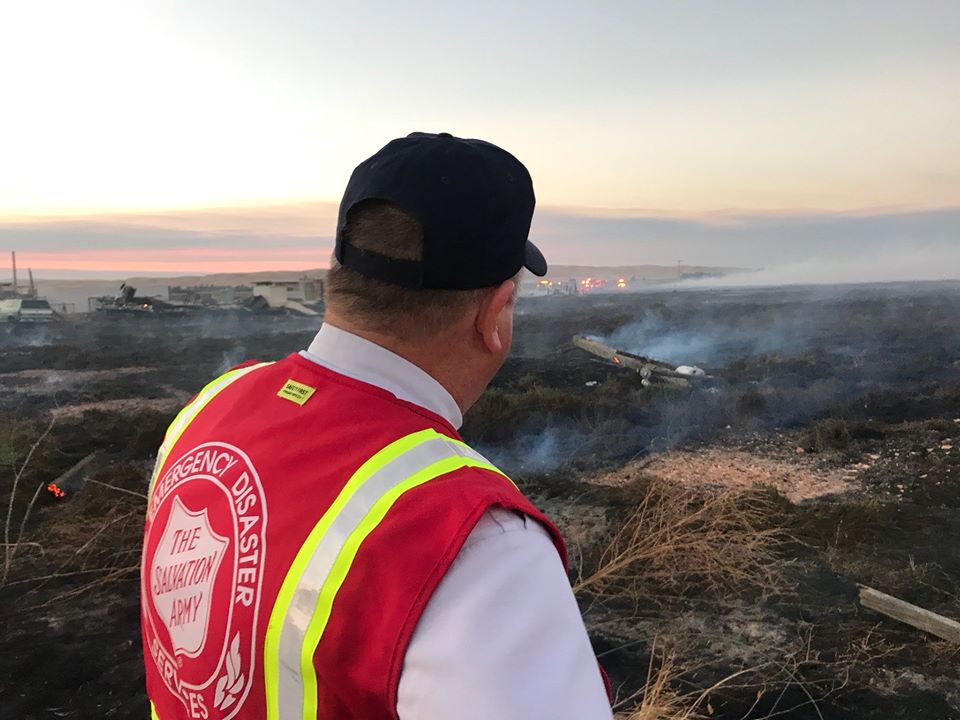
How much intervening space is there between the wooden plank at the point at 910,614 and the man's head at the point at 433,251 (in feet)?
17.4

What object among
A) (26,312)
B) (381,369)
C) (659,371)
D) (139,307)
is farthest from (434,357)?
(139,307)

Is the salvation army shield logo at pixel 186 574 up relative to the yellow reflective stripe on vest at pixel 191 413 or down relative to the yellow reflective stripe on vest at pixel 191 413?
down

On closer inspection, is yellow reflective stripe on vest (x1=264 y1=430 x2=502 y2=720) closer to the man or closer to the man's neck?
the man

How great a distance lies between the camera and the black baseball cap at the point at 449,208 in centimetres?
116

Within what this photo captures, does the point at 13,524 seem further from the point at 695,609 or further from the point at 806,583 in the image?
the point at 806,583

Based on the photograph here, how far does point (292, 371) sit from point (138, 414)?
1402cm

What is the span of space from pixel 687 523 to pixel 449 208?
582 cm

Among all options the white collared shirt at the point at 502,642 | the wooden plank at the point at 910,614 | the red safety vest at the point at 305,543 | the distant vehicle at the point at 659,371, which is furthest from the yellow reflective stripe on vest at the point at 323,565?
the distant vehicle at the point at 659,371

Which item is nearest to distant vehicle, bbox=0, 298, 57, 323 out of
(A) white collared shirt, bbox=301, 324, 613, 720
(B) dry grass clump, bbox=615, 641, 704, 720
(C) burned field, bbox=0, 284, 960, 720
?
(C) burned field, bbox=0, 284, 960, 720

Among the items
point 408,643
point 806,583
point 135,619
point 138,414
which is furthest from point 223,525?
point 138,414

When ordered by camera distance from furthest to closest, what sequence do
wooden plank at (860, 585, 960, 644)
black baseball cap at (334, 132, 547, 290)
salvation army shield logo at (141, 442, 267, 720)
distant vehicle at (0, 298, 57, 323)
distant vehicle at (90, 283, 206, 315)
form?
1. distant vehicle at (90, 283, 206, 315)
2. distant vehicle at (0, 298, 57, 323)
3. wooden plank at (860, 585, 960, 644)
4. black baseball cap at (334, 132, 547, 290)
5. salvation army shield logo at (141, 442, 267, 720)

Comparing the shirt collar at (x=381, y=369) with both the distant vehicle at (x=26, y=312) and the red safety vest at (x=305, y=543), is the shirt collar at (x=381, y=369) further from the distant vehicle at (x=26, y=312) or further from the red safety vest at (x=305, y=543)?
the distant vehicle at (x=26, y=312)

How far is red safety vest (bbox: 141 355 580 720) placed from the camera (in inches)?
35.5

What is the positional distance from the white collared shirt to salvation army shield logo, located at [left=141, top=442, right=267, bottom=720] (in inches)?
12.5
